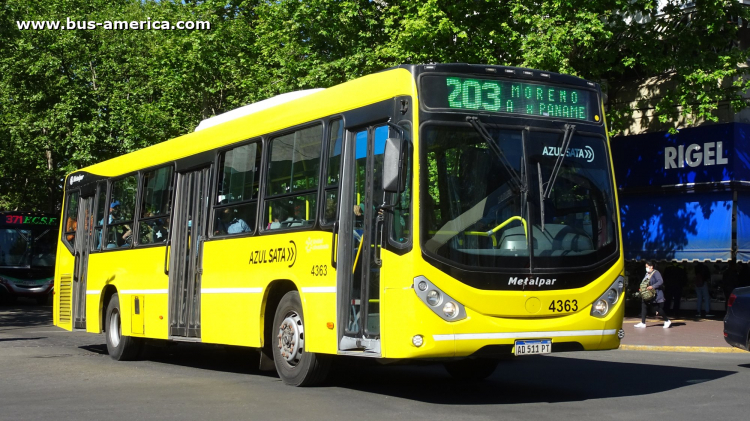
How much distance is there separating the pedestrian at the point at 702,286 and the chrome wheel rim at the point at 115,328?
17.1 metres

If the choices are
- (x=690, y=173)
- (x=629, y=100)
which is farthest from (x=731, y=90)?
(x=629, y=100)

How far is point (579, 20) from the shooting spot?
22953 mm

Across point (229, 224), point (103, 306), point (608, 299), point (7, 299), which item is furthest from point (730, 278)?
point (7, 299)

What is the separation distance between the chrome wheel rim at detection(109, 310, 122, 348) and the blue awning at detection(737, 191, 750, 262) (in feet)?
52.0

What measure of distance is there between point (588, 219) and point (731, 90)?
15696mm

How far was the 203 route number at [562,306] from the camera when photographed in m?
9.24

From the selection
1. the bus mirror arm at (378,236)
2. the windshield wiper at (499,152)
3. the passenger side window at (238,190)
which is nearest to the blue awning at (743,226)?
the passenger side window at (238,190)

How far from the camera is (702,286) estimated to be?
2720 cm

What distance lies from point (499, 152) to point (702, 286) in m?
19.8

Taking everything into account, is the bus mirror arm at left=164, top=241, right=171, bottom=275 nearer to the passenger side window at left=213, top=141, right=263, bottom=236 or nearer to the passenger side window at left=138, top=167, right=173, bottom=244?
the passenger side window at left=138, top=167, right=173, bottom=244

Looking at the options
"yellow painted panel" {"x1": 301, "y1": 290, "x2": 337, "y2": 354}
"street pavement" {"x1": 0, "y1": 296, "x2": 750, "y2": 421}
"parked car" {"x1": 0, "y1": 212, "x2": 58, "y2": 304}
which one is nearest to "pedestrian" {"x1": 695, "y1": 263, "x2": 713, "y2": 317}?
"street pavement" {"x1": 0, "y1": 296, "x2": 750, "y2": 421}

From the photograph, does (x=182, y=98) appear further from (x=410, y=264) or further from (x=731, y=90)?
(x=410, y=264)

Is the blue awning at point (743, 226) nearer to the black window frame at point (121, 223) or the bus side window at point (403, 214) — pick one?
the black window frame at point (121, 223)

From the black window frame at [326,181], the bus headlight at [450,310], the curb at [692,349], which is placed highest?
the black window frame at [326,181]
